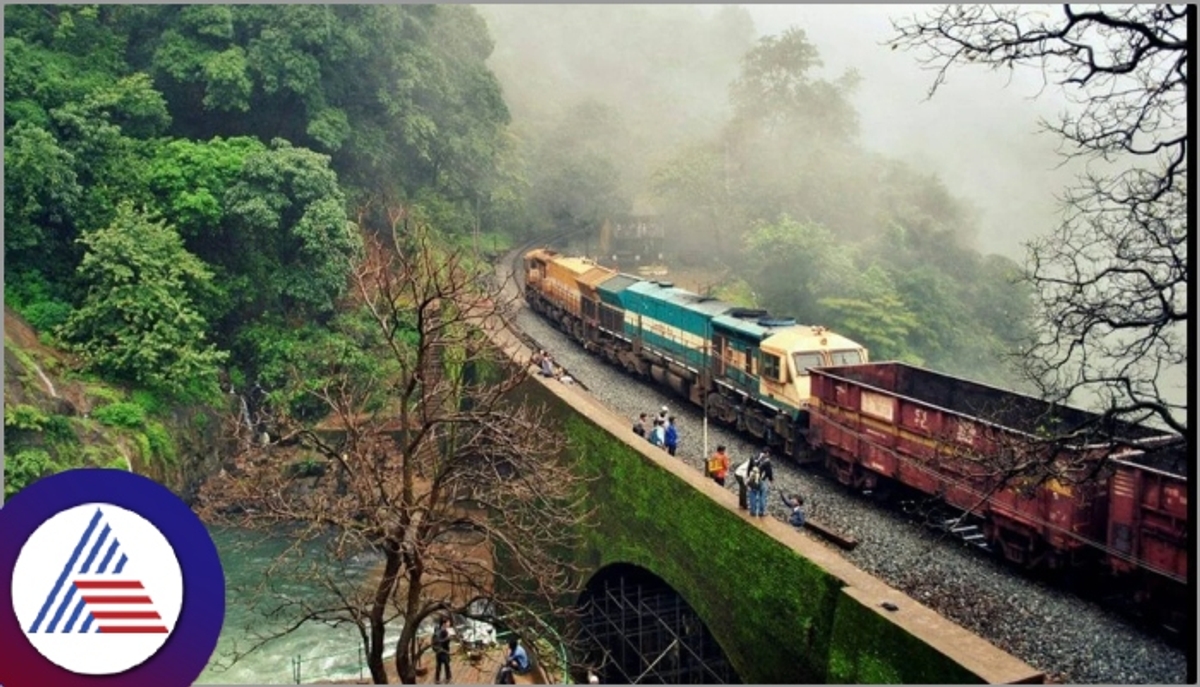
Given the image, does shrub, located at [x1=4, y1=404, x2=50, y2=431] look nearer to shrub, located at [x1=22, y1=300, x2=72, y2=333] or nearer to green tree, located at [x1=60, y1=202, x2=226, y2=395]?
green tree, located at [x1=60, y1=202, x2=226, y2=395]

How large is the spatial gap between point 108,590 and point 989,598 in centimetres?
934

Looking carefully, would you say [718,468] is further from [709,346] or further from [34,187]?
[34,187]

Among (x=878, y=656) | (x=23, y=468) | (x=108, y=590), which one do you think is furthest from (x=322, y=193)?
(x=108, y=590)

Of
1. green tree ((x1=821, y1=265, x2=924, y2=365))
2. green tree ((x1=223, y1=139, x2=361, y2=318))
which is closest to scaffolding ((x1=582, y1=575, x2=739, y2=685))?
green tree ((x1=223, y1=139, x2=361, y2=318))

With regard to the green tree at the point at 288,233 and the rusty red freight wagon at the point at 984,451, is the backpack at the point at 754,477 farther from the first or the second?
the green tree at the point at 288,233

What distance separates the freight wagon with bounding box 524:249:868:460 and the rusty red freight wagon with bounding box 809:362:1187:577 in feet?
2.21

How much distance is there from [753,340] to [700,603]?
21.6 feet

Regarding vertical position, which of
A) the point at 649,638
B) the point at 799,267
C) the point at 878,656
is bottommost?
the point at 649,638

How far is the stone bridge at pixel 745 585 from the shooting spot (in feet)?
29.5

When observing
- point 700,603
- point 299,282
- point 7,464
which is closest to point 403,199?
point 299,282

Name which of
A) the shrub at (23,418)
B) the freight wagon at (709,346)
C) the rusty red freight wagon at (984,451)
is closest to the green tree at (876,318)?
the freight wagon at (709,346)

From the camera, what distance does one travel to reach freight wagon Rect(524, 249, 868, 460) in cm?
1669

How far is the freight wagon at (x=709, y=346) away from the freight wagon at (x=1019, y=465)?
649mm

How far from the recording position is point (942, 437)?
12898 mm
